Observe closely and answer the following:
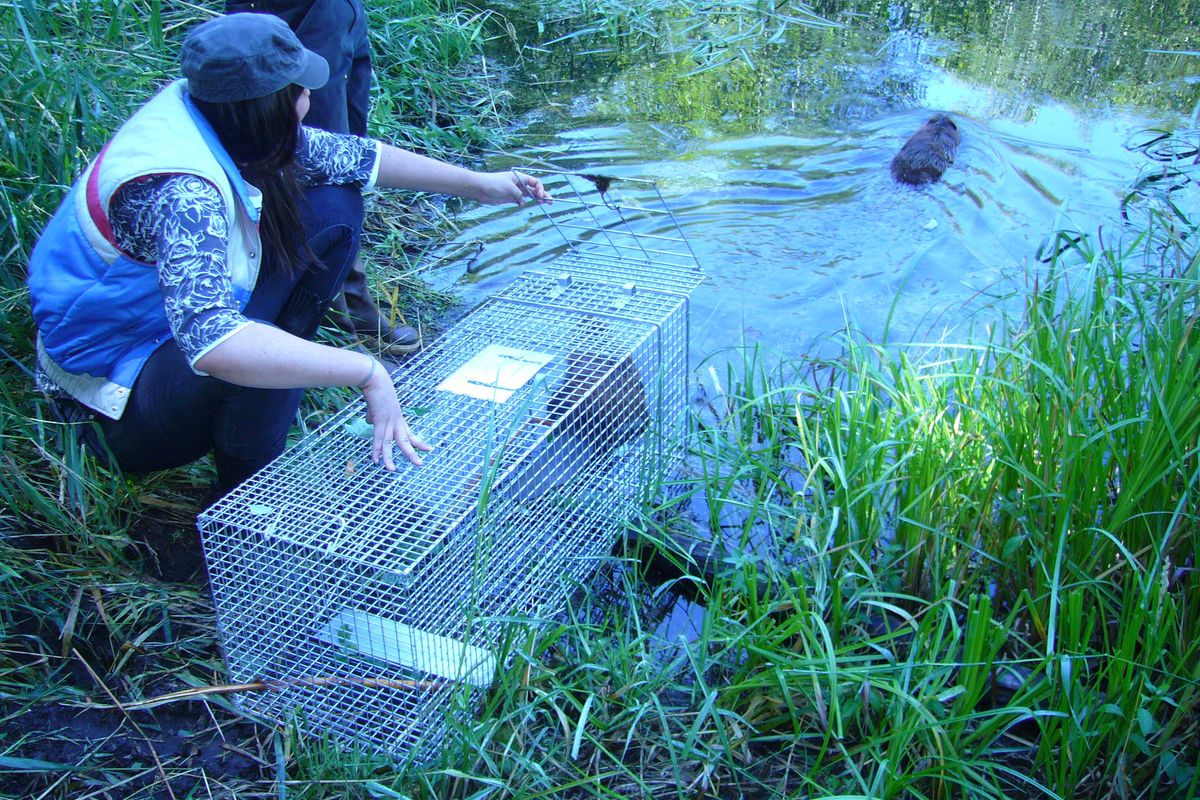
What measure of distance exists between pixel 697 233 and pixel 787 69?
2010 mm

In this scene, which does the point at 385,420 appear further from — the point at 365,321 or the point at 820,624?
the point at 365,321

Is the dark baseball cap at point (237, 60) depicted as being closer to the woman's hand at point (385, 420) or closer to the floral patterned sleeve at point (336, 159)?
the floral patterned sleeve at point (336, 159)

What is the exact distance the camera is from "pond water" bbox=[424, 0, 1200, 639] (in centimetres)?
357

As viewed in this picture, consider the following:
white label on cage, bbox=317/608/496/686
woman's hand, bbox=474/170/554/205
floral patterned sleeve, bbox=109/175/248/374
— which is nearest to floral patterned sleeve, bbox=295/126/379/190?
woman's hand, bbox=474/170/554/205

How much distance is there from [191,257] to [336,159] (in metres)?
0.64

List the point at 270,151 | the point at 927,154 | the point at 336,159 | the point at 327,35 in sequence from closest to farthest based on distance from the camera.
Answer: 1. the point at 270,151
2. the point at 336,159
3. the point at 327,35
4. the point at 927,154

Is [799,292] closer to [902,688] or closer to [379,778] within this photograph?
[902,688]

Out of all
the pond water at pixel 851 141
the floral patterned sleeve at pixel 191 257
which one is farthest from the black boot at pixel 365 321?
the floral patterned sleeve at pixel 191 257

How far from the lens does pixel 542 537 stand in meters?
2.12

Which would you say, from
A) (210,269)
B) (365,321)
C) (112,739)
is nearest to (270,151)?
(210,269)

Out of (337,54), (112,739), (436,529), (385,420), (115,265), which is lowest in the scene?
(112,739)

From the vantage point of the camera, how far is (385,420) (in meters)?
1.91

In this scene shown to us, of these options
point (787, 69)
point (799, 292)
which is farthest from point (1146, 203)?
point (787, 69)

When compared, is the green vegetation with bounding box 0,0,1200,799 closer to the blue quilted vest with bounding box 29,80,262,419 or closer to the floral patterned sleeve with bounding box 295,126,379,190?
the blue quilted vest with bounding box 29,80,262,419
